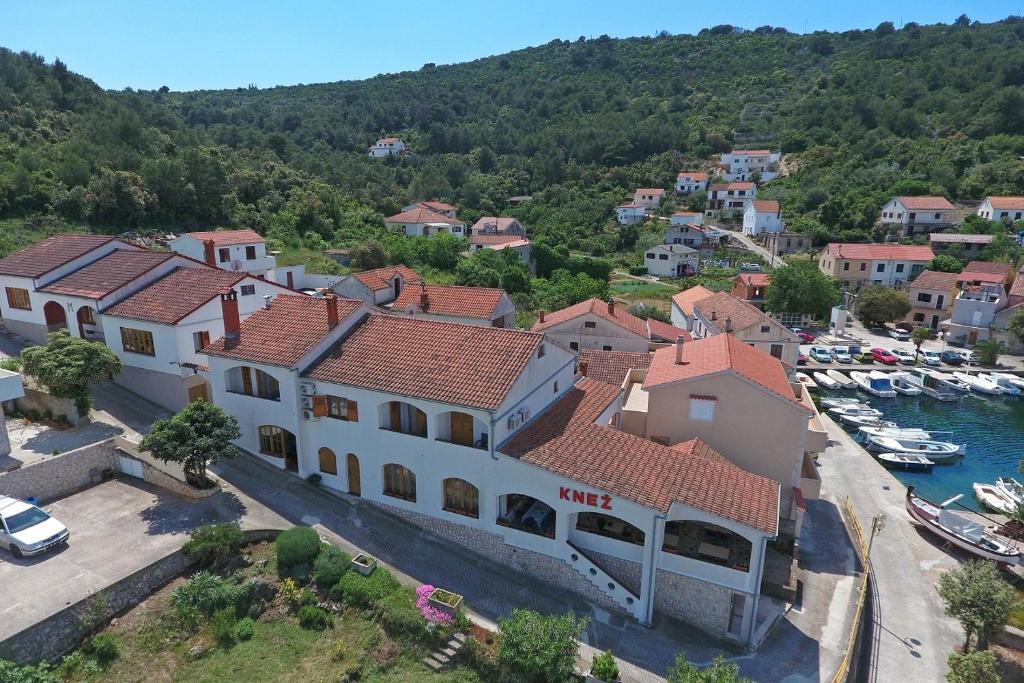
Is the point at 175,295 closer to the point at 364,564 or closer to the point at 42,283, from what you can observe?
the point at 42,283

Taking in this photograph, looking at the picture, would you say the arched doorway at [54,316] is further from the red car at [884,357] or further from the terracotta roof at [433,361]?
the red car at [884,357]

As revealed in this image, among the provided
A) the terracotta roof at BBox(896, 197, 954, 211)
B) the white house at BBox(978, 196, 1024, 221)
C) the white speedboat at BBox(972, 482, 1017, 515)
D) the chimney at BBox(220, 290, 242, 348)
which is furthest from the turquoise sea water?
the white house at BBox(978, 196, 1024, 221)

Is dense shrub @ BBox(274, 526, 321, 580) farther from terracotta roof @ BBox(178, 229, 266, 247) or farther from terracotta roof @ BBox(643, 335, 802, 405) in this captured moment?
terracotta roof @ BBox(178, 229, 266, 247)

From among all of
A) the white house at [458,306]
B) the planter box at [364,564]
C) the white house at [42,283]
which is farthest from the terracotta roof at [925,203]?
the white house at [42,283]

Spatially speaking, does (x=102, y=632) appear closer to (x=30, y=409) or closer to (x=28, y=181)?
(x=30, y=409)

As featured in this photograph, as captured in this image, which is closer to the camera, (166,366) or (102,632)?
(102,632)

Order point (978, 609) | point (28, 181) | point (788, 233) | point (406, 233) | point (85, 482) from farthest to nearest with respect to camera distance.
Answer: point (788, 233)
point (406, 233)
point (28, 181)
point (85, 482)
point (978, 609)

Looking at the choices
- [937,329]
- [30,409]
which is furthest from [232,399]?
[937,329]
